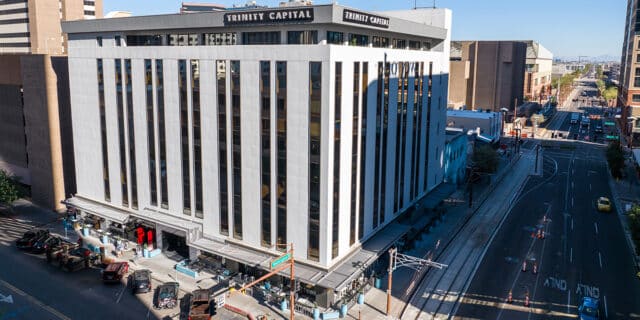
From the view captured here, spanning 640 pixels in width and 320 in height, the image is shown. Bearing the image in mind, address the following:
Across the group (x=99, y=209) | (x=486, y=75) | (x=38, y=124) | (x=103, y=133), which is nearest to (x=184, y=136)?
(x=103, y=133)

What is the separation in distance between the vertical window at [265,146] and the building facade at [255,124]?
0.13m

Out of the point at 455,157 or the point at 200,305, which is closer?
the point at 200,305

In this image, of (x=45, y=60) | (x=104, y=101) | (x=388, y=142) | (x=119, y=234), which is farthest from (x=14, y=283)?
(x=388, y=142)

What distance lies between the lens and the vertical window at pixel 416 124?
55.1m

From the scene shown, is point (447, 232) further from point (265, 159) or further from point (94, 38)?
point (94, 38)

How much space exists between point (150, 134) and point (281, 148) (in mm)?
16975

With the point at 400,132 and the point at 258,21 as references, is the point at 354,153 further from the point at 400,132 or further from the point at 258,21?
the point at 258,21

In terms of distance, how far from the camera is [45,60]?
2393 inches

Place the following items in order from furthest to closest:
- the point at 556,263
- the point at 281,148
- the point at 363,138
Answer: the point at 556,263 → the point at 363,138 → the point at 281,148

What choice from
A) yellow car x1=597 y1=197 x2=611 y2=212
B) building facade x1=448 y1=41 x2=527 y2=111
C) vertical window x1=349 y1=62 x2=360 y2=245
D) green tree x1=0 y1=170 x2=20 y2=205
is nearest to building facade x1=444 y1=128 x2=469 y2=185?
yellow car x1=597 y1=197 x2=611 y2=212

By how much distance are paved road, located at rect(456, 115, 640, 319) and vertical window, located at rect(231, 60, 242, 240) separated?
68.6 ft

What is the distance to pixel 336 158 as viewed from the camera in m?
40.2

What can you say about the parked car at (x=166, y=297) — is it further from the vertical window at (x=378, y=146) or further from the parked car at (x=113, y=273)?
the vertical window at (x=378, y=146)

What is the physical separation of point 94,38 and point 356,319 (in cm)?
4064
